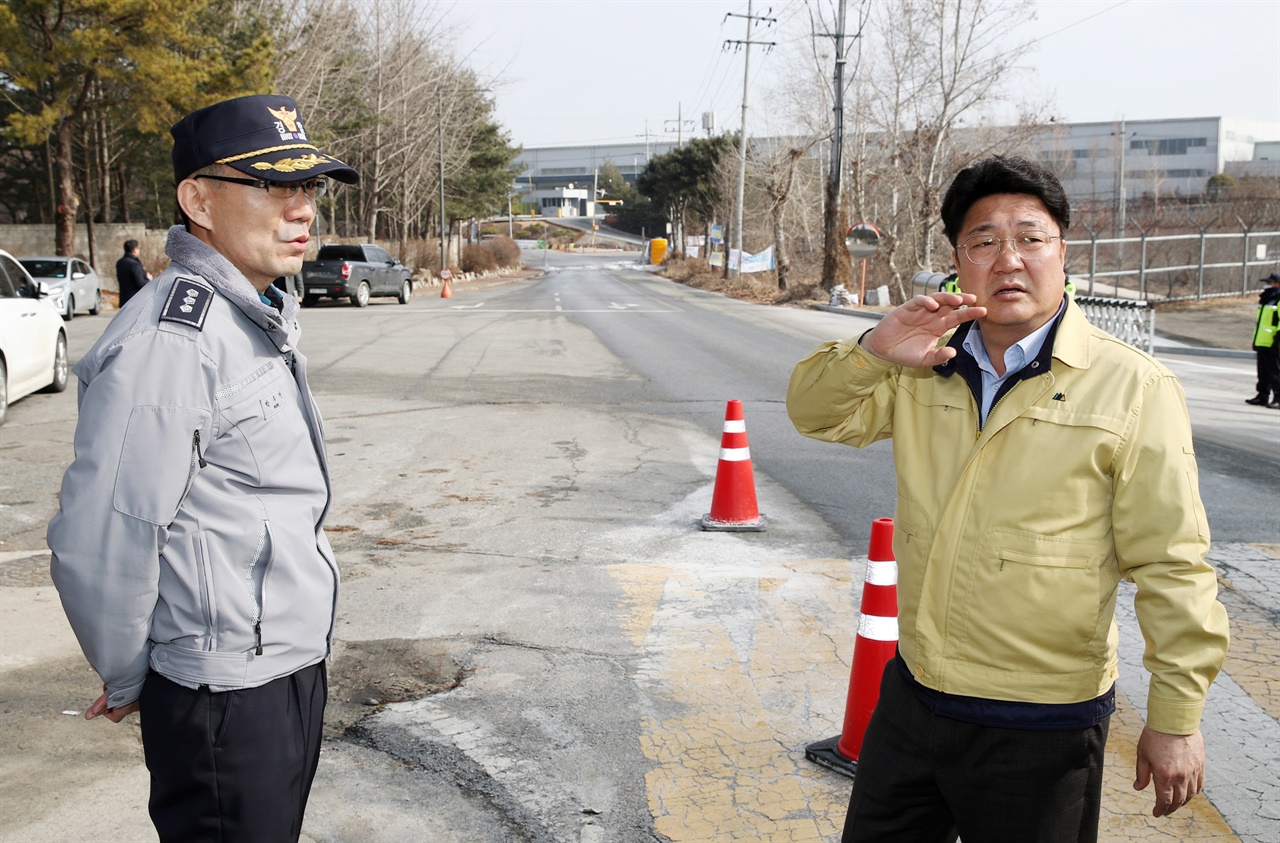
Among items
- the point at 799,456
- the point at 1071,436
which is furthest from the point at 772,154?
the point at 1071,436

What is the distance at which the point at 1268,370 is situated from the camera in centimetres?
1270

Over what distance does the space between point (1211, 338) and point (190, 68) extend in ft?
80.2

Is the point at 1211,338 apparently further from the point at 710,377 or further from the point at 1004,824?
the point at 1004,824

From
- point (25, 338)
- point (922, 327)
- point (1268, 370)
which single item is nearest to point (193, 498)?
point (922, 327)

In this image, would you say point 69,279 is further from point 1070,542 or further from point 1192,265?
point 1192,265

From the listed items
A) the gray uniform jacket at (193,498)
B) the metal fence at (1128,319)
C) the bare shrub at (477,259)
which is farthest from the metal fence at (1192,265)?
the bare shrub at (477,259)

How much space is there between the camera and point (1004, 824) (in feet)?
7.29

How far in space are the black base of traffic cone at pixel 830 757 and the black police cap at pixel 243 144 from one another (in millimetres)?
2631

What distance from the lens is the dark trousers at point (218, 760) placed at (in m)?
2.11

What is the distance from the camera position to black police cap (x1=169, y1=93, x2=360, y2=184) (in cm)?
226

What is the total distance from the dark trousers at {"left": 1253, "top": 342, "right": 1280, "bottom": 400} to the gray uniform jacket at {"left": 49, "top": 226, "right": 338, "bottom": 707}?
512 inches

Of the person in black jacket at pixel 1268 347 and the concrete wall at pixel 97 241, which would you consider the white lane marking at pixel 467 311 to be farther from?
the person in black jacket at pixel 1268 347

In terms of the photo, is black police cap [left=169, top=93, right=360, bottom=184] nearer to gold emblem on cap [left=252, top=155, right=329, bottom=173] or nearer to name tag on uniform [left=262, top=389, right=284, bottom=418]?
gold emblem on cap [left=252, top=155, right=329, bottom=173]

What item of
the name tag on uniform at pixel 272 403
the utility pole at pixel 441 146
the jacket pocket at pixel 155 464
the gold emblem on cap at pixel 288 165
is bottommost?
the jacket pocket at pixel 155 464
